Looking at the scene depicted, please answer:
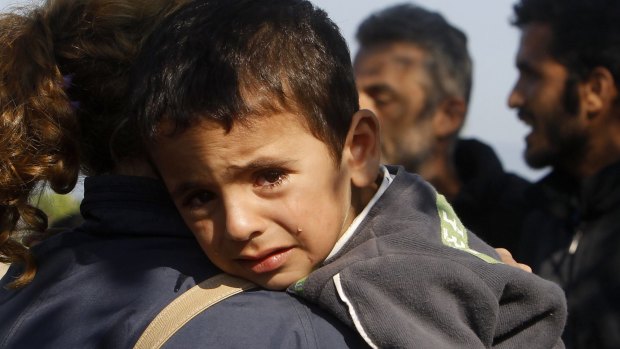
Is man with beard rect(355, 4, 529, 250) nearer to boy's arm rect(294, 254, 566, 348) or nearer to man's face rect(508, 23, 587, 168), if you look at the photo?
man's face rect(508, 23, 587, 168)

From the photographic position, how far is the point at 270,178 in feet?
6.18

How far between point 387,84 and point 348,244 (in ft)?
12.0

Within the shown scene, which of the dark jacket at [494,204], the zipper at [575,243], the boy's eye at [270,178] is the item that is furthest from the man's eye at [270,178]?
the dark jacket at [494,204]

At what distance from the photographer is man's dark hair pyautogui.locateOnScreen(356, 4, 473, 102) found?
18.6 ft

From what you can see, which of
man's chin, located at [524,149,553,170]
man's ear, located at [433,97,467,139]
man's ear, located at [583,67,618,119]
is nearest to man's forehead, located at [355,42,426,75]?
man's ear, located at [433,97,467,139]

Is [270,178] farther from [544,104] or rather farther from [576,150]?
[544,104]

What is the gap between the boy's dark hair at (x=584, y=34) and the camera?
4898mm

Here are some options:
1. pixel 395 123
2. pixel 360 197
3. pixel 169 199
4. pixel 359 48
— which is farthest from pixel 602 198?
pixel 169 199

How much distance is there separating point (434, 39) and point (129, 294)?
165 inches

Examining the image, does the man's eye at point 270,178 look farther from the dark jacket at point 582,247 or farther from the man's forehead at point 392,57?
the man's forehead at point 392,57

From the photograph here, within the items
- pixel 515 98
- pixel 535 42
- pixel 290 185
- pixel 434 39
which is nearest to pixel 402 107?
pixel 434 39

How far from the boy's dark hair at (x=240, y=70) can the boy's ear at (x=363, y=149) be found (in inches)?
2.0

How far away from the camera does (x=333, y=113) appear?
6.42ft

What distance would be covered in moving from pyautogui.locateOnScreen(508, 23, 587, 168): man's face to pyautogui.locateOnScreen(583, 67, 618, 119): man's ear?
53mm
